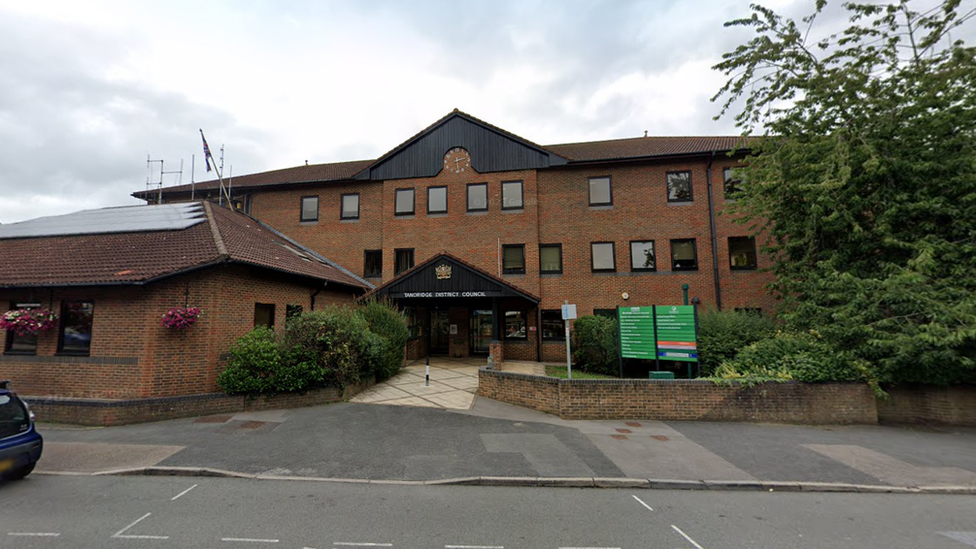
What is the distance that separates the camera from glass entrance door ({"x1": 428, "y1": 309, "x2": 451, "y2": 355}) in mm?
18406

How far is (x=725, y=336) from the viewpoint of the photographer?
10688 millimetres

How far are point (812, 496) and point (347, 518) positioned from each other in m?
6.14

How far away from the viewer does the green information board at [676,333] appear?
9406mm

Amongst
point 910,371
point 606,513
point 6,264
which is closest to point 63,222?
point 6,264

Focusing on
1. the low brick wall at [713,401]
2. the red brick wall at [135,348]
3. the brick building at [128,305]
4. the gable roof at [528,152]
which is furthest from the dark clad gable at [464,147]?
the low brick wall at [713,401]

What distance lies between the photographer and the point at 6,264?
1015 cm

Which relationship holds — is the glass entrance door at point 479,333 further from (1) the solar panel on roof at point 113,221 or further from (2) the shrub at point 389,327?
(1) the solar panel on roof at point 113,221

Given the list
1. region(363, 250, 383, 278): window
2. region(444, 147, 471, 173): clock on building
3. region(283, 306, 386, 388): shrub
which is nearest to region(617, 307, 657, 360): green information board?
region(283, 306, 386, 388): shrub

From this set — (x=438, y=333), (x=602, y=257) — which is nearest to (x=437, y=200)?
(x=438, y=333)

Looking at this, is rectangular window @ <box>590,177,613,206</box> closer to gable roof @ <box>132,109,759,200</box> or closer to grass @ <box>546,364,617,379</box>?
gable roof @ <box>132,109,759,200</box>

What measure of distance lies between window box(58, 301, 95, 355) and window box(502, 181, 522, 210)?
13914 mm

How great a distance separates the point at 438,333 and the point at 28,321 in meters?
13.0

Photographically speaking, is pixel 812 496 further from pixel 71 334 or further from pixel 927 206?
pixel 71 334

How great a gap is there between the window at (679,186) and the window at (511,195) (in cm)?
666
